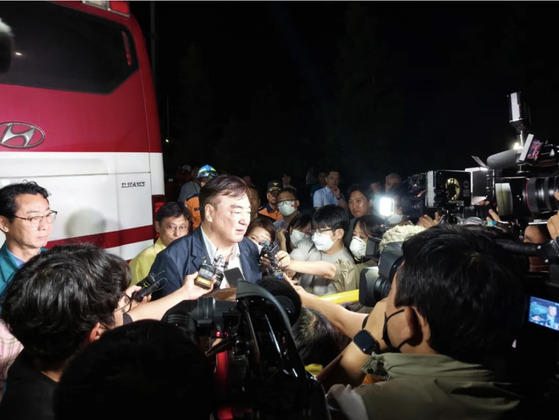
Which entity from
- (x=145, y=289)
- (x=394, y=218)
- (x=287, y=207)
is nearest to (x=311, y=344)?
(x=145, y=289)

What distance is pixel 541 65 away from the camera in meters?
13.7

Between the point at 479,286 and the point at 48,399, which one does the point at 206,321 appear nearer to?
the point at 48,399

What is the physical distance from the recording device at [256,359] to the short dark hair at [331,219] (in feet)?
9.46

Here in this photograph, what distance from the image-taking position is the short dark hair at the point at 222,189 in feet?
9.62

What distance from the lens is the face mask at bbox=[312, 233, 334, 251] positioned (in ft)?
13.8

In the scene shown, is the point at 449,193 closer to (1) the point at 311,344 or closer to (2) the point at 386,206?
(2) the point at 386,206

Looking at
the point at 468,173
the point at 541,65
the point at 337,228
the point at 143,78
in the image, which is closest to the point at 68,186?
the point at 143,78

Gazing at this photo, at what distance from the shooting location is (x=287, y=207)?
640cm

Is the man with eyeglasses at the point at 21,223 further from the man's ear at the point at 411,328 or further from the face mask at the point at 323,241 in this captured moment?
the man's ear at the point at 411,328

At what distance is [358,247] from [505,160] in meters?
1.74

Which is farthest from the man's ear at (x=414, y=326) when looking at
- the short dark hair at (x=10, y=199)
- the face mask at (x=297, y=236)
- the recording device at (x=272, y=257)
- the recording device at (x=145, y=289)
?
the face mask at (x=297, y=236)

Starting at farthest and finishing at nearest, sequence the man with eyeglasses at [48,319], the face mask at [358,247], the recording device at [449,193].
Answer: the face mask at [358,247]
the recording device at [449,193]
the man with eyeglasses at [48,319]

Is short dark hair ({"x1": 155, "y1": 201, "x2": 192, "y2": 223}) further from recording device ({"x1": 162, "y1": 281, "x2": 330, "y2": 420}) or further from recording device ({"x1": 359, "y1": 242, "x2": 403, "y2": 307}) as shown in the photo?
recording device ({"x1": 162, "y1": 281, "x2": 330, "y2": 420})

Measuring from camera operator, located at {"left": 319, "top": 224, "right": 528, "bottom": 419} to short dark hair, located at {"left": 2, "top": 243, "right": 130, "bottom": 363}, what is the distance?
804mm
